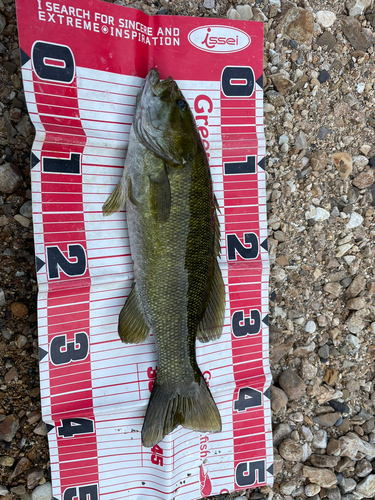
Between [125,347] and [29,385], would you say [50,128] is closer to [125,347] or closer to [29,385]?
[125,347]

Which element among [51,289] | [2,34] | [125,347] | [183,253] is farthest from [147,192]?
[2,34]

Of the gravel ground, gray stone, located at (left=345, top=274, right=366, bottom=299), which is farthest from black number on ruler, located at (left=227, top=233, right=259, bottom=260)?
gray stone, located at (left=345, top=274, right=366, bottom=299)

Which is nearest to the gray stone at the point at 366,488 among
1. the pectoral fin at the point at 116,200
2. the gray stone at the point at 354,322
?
the gray stone at the point at 354,322

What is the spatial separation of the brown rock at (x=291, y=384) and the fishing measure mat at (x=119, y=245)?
0.16m

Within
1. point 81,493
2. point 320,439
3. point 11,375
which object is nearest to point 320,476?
point 320,439

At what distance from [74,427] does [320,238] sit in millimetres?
1822

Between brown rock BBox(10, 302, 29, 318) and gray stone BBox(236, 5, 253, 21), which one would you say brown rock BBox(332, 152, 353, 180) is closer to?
gray stone BBox(236, 5, 253, 21)

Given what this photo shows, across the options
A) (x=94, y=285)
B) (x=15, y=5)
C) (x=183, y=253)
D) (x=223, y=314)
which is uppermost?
(x=15, y=5)

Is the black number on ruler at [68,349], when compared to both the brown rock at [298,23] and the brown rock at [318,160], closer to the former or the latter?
the brown rock at [318,160]

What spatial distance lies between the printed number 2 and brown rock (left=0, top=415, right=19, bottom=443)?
74 cm

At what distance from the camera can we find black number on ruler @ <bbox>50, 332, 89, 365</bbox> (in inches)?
67.5

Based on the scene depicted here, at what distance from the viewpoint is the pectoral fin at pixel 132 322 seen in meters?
1.73

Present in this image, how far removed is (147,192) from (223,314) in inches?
30.1

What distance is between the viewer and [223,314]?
71.4 inches
